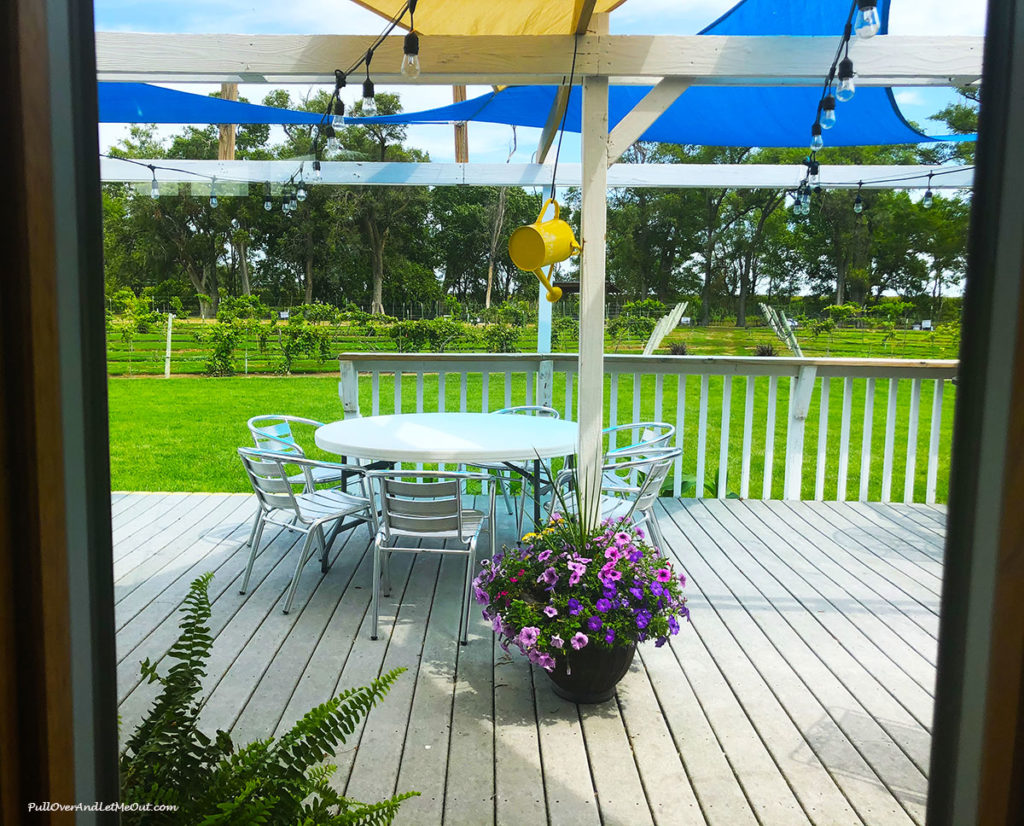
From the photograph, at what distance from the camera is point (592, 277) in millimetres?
2910

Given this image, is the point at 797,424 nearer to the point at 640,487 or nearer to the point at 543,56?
the point at 640,487

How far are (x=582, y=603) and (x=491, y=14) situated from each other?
242cm

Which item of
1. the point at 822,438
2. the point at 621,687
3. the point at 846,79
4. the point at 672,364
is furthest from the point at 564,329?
the point at 621,687

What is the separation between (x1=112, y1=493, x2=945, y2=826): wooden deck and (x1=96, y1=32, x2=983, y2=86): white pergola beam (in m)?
2.20

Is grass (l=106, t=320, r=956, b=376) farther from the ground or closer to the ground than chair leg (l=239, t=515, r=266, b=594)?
farther from the ground

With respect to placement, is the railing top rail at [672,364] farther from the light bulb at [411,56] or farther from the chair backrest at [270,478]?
the light bulb at [411,56]

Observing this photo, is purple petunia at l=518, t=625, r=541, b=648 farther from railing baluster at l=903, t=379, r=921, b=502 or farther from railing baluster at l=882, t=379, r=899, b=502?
railing baluster at l=903, t=379, r=921, b=502

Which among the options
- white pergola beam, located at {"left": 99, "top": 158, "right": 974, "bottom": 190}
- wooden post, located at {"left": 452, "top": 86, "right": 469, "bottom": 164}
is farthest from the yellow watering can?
wooden post, located at {"left": 452, "top": 86, "right": 469, "bottom": 164}

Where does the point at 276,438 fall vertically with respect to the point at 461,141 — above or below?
below

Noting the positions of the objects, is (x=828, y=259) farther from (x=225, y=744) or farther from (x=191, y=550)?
(x=225, y=744)

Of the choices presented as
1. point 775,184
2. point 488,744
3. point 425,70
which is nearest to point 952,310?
point 775,184

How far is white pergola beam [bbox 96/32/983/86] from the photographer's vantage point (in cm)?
294

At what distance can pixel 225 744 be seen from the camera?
172 cm

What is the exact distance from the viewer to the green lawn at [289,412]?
7355mm
